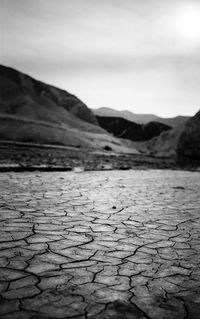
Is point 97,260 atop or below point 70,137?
below

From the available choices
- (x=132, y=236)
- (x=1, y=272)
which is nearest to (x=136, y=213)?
(x=132, y=236)

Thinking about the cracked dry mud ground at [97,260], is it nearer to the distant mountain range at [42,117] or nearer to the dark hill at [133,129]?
the distant mountain range at [42,117]

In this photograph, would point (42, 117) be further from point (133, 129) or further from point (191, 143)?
point (133, 129)

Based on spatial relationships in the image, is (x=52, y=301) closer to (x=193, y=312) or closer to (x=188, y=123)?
(x=193, y=312)

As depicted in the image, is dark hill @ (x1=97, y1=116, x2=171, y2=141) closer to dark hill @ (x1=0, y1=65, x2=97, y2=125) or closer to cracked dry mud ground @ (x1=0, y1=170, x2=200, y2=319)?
dark hill @ (x1=0, y1=65, x2=97, y2=125)

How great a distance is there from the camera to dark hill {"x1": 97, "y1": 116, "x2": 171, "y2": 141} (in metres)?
58.6

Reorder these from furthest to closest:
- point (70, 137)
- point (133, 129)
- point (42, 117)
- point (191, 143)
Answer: point (133, 129), point (42, 117), point (70, 137), point (191, 143)

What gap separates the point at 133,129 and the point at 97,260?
193 ft

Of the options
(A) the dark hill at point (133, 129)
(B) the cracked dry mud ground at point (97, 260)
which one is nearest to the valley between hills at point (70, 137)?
(A) the dark hill at point (133, 129)

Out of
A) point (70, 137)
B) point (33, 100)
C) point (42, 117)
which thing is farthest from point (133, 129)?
point (70, 137)

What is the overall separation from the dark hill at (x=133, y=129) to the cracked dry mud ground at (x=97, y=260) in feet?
175

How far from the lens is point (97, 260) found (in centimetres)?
218

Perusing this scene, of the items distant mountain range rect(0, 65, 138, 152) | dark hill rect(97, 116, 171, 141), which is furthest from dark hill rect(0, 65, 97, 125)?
dark hill rect(97, 116, 171, 141)

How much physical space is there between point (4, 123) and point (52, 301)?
26462 millimetres
